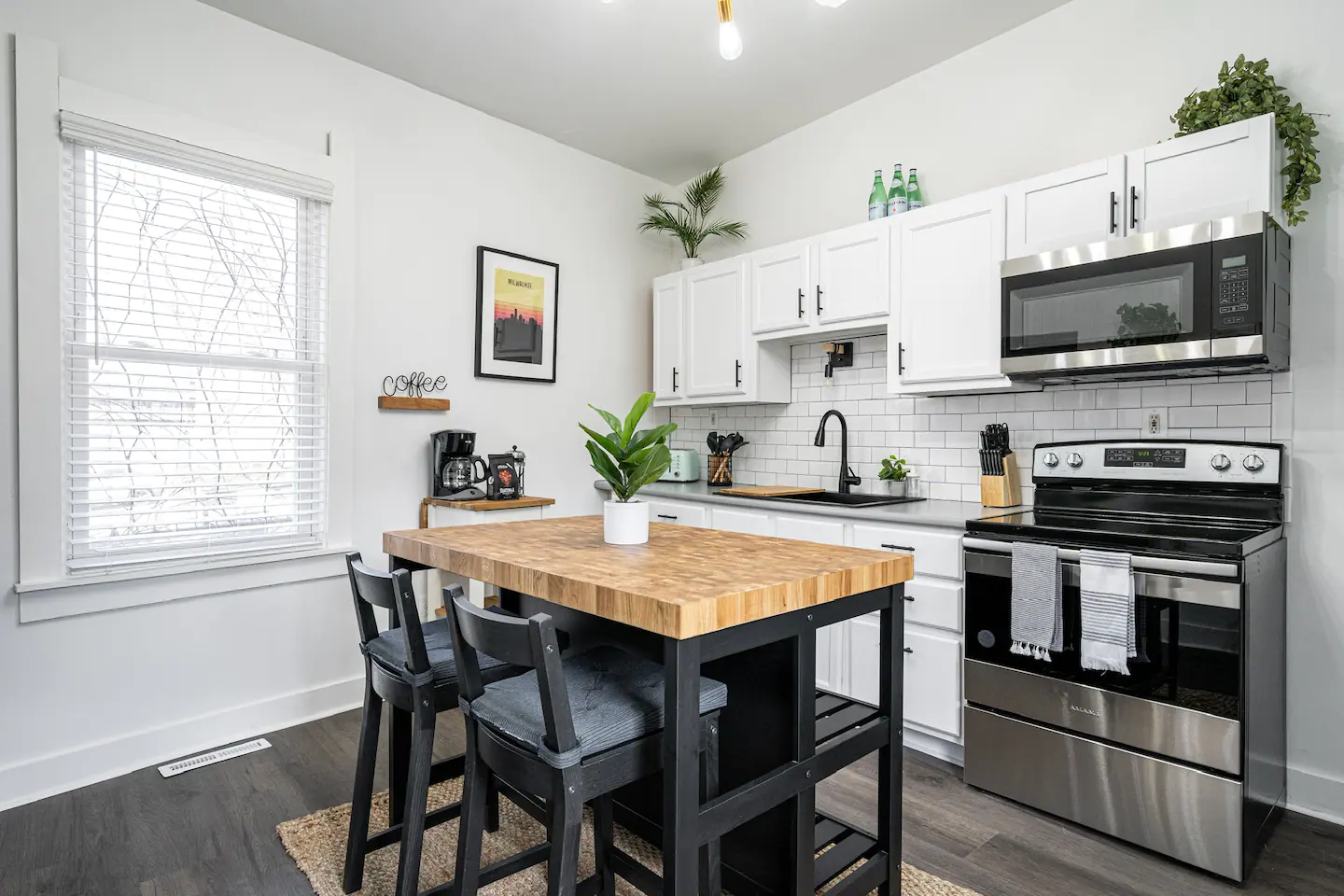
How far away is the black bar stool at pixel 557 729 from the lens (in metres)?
1.18

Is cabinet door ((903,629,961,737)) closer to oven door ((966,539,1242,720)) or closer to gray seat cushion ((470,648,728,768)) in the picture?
oven door ((966,539,1242,720))

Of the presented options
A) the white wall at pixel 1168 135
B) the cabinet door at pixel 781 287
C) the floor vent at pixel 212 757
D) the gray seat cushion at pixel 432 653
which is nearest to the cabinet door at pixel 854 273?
the cabinet door at pixel 781 287

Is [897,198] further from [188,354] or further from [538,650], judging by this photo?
[188,354]

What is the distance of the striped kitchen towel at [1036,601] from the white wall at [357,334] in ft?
8.32

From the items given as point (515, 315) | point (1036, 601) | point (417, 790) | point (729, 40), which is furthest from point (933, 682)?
point (515, 315)

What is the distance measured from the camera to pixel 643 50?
3.13m

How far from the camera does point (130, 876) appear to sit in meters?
1.91

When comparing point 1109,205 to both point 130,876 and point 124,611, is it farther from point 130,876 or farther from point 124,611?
point 124,611

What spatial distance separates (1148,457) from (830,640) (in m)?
1.36

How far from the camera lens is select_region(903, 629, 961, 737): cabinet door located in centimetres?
253

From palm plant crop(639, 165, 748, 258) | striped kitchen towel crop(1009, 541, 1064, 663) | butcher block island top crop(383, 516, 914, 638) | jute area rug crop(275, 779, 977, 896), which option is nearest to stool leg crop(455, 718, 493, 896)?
butcher block island top crop(383, 516, 914, 638)

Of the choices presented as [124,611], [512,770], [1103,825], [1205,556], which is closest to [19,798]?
[124,611]

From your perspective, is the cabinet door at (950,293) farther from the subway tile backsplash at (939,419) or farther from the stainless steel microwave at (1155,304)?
the subway tile backsplash at (939,419)

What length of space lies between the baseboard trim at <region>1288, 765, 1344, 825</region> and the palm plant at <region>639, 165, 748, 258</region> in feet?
11.2
